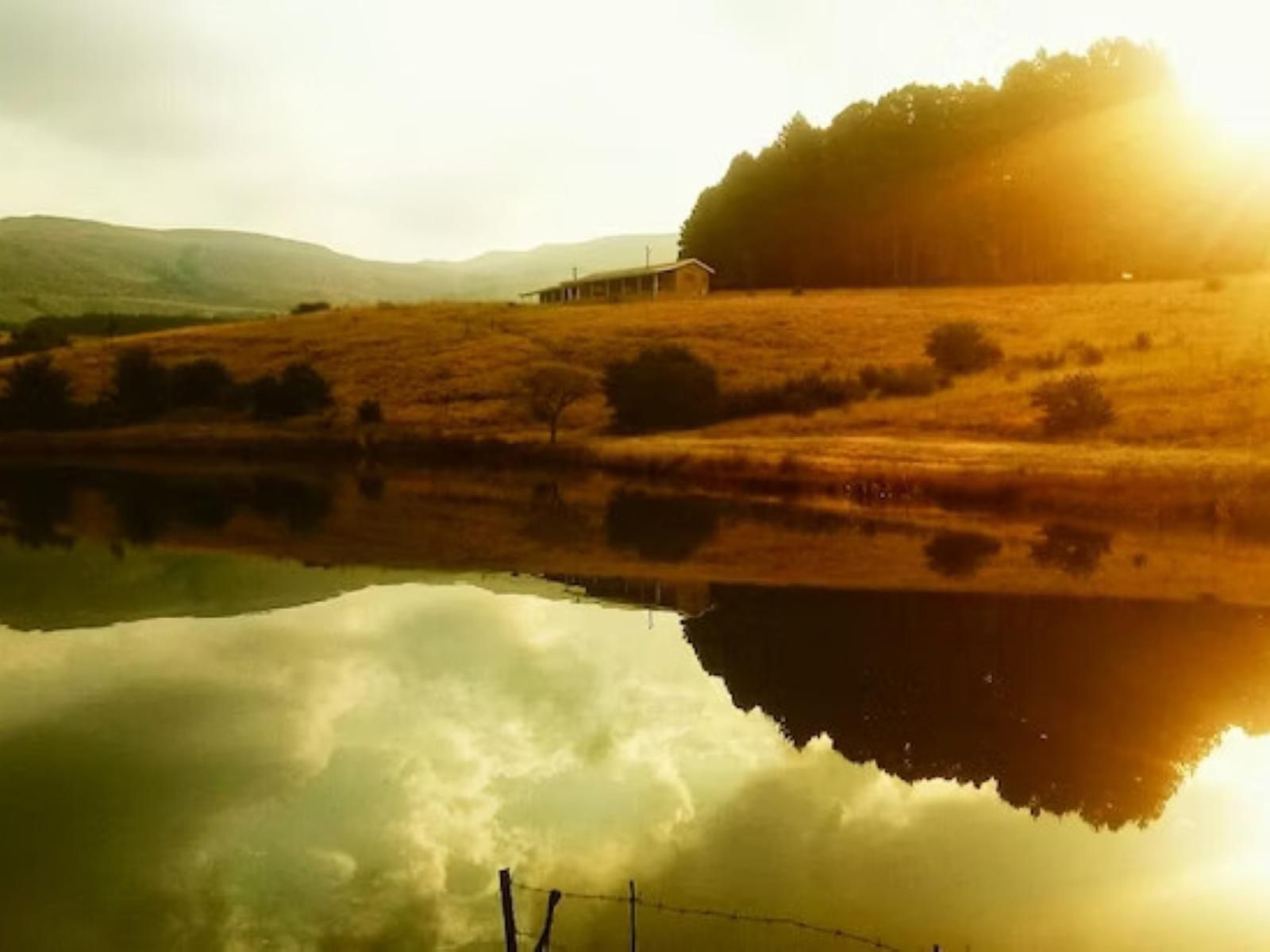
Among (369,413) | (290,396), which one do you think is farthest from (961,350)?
(290,396)

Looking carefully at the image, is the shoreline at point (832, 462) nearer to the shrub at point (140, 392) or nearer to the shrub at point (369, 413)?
the shrub at point (369, 413)

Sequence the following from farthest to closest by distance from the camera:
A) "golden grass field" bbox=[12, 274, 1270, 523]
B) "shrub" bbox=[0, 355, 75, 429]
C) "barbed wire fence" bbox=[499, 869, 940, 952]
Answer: "shrub" bbox=[0, 355, 75, 429], "golden grass field" bbox=[12, 274, 1270, 523], "barbed wire fence" bbox=[499, 869, 940, 952]

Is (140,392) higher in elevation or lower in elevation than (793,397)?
lower

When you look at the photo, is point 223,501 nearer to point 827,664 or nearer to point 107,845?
point 827,664

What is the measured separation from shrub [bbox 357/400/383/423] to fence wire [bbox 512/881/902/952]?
6416cm

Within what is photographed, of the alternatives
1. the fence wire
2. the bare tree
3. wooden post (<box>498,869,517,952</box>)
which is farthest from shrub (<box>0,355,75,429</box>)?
wooden post (<box>498,869,517,952</box>)

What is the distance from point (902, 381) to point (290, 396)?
131 feet

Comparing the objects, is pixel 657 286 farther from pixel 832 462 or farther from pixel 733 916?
pixel 733 916

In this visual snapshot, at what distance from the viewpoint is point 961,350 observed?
75.6 metres

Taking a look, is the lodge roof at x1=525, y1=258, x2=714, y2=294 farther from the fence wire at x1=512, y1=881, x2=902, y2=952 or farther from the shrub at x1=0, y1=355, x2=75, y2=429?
the fence wire at x1=512, y1=881, x2=902, y2=952

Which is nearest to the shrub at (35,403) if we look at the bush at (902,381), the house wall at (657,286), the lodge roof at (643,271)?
the bush at (902,381)

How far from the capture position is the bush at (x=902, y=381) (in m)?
71.4

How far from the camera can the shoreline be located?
46.4 meters

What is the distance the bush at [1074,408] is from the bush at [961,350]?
46.0 ft
